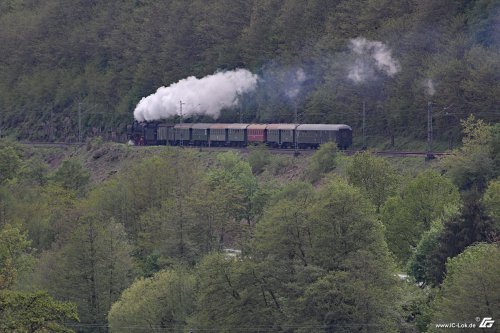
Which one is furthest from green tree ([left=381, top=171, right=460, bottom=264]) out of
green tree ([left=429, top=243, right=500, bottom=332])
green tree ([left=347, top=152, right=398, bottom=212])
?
green tree ([left=429, top=243, right=500, bottom=332])

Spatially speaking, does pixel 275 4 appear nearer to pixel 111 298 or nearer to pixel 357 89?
pixel 357 89

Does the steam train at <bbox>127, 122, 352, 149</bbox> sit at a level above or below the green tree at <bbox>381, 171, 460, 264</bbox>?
above

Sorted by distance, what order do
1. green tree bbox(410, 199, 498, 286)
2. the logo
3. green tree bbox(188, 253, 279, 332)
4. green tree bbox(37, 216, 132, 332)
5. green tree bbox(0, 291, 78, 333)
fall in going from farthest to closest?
green tree bbox(37, 216, 132, 332) → green tree bbox(410, 199, 498, 286) → green tree bbox(188, 253, 279, 332) → green tree bbox(0, 291, 78, 333) → the logo

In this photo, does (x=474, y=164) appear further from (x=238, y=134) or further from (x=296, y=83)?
(x=296, y=83)

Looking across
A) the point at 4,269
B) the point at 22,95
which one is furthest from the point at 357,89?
the point at 22,95

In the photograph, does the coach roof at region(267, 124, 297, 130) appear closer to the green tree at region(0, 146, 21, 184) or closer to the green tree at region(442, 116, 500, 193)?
the green tree at region(0, 146, 21, 184)

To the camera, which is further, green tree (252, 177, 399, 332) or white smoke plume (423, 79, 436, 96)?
white smoke plume (423, 79, 436, 96)

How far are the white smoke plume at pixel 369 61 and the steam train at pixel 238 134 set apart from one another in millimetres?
6635

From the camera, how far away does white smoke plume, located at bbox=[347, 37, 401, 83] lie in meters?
98.6

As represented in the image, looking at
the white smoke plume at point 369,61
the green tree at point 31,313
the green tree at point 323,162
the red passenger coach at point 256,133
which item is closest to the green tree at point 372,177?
the green tree at point 323,162

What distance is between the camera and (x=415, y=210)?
6259cm

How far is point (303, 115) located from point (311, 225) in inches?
2304

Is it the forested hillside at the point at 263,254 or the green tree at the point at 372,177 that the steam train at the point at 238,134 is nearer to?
the forested hillside at the point at 263,254

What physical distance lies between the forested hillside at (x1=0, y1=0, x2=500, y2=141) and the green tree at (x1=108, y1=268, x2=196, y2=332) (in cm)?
3881
